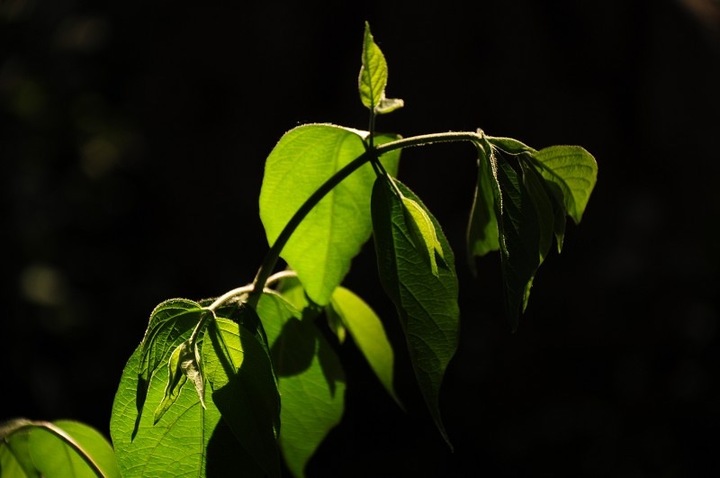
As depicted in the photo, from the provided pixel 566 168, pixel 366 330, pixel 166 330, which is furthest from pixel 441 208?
pixel 166 330

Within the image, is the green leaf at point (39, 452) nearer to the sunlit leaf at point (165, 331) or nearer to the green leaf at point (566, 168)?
the sunlit leaf at point (165, 331)

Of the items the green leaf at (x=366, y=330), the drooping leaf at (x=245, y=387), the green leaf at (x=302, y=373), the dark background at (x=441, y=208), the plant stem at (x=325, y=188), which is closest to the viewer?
the drooping leaf at (x=245, y=387)

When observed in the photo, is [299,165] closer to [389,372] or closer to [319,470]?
[389,372]

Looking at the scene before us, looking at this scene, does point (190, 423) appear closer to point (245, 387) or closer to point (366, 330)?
point (245, 387)

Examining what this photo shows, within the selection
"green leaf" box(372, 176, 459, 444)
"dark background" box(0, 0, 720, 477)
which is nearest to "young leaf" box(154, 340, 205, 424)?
"green leaf" box(372, 176, 459, 444)

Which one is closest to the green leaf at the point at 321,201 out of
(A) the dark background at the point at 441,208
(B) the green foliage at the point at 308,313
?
(B) the green foliage at the point at 308,313

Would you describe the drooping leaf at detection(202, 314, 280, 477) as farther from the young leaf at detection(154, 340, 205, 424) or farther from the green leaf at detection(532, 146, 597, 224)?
the green leaf at detection(532, 146, 597, 224)
